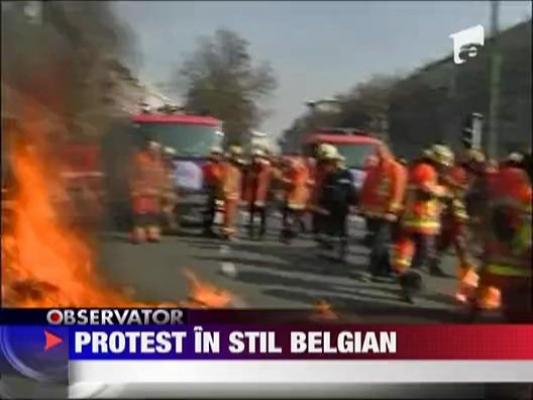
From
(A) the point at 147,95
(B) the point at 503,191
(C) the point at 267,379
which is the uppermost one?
(A) the point at 147,95

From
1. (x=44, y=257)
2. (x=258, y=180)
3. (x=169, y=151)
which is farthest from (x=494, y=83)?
(x=44, y=257)

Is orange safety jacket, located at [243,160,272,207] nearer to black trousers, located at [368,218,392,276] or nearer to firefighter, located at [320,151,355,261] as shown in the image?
firefighter, located at [320,151,355,261]

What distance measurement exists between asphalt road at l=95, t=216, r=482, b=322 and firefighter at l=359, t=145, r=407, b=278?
36 millimetres

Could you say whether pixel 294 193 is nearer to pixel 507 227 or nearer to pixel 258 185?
pixel 258 185

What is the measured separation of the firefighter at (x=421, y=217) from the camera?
310 cm

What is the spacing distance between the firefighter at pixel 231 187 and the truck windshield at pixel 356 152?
0.28 m

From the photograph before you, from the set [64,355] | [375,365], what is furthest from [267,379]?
[64,355]

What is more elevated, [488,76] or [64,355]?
[488,76]

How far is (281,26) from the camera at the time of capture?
10.1 feet

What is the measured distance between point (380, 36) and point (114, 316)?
41.6 inches

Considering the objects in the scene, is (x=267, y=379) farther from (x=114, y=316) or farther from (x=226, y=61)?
(x=226, y=61)

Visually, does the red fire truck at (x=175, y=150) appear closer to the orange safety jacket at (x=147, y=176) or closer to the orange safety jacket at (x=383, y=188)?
the orange safety jacket at (x=147, y=176)

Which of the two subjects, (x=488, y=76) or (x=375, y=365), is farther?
(x=488, y=76)

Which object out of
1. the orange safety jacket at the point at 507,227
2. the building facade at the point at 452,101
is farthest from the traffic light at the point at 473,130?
the orange safety jacket at the point at 507,227
